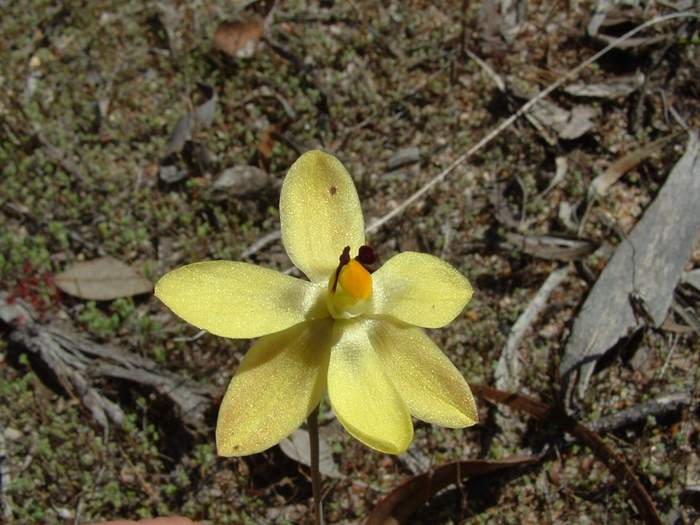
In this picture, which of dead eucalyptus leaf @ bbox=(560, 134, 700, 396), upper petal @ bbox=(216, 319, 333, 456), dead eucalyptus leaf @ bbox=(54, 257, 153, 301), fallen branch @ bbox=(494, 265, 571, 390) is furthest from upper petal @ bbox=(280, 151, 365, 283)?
dead eucalyptus leaf @ bbox=(54, 257, 153, 301)

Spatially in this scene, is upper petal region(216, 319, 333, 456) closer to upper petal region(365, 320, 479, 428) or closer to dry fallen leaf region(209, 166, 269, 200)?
upper petal region(365, 320, 479, 428)

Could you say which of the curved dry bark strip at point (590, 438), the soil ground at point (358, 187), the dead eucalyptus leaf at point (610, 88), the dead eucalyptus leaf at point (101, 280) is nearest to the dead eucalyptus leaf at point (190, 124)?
the soil ground at point (358, 187)


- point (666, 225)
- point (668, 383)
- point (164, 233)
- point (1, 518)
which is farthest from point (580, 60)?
point (1, 518)

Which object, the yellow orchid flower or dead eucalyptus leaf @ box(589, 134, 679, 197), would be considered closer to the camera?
the yellow orchid flower

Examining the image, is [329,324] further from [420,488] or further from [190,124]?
[190,124]

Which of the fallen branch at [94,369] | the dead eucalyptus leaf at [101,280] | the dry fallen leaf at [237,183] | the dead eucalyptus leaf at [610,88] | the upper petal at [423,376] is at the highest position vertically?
the upper petal at [423,376]

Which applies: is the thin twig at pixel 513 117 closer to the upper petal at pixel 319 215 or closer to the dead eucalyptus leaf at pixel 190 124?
the dead eucalyptus leaf at pixel 190 124
